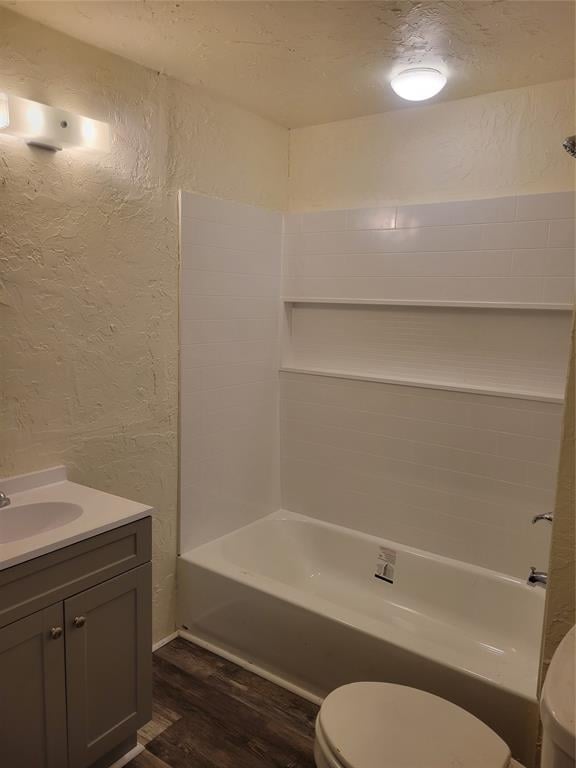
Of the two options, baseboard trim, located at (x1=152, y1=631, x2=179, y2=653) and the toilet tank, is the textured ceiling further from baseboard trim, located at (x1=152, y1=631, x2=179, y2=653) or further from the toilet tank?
baseboard trim, located at (x1=152, y1=631, x2=179, y2=653)

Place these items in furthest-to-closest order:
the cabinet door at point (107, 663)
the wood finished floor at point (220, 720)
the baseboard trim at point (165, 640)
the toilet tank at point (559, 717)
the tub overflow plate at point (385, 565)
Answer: the tub overflow plate at point (385, 565) < the baseboard trim at point (165, 640) < the wood finished floor at point (220, 720) < the cabinet door at point (107, 663) < the toilet tank at point (559, 717)

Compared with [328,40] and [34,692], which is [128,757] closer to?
[34,692]

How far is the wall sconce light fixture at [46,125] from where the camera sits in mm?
1783

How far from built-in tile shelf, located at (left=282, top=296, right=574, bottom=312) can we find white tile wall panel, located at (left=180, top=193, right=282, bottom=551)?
0.21 meters

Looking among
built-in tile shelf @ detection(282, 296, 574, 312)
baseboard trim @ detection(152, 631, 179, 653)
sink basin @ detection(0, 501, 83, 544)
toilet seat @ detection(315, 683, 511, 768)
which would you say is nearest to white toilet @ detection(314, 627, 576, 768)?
toilet seat @ detection(315, 683, 511, 768)

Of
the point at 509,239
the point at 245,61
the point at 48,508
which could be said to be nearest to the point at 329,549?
the point at 48,508

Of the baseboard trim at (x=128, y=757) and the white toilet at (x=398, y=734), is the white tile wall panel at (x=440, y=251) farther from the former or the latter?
the baseboard trim at (x=128, y=757)

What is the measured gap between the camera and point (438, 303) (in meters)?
2.60

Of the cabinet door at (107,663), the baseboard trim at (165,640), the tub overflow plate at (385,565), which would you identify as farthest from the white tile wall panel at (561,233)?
the baseboard trim at (165,640)

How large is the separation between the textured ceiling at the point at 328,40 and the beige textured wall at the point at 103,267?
151mm

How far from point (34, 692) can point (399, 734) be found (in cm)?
99

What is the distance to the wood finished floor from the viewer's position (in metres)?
1.96

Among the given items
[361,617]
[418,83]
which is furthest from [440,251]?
[361,617]

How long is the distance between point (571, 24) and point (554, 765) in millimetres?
2020
